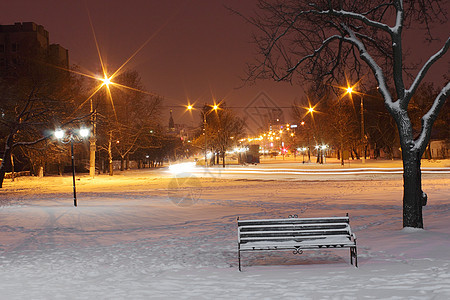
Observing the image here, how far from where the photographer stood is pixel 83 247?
1045cm

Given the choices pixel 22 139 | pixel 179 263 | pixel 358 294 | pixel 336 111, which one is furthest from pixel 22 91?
pixel 336 111

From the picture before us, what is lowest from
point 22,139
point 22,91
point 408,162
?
point 408,162

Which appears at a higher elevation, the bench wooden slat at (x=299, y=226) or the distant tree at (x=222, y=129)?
the distant tree at (x=222, y=129)

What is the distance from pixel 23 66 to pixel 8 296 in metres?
30.8

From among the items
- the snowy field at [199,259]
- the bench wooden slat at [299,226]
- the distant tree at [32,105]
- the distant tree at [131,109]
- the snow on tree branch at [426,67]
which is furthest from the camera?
the distant tree at [131,109]

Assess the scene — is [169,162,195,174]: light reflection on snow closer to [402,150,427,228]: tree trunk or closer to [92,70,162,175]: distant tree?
[92,70,162,175]: distant tree

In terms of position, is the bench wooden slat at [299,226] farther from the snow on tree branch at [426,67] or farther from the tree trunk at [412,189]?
the snow on tree branch at [426,67]

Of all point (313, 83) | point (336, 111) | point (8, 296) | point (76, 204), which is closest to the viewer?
point (8, 296)

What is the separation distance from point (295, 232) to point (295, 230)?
0.16ft

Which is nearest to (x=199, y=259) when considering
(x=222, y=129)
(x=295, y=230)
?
(x=295, y=230)

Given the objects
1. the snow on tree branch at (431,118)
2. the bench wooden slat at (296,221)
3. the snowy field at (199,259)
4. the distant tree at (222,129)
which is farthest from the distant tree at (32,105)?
the distant tree at (222,129)

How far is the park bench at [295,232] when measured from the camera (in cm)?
793

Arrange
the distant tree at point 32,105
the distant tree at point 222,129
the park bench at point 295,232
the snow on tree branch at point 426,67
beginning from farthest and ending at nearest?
1. the distant tree at point 222,129
2. the distant tree at point 32,105
3. the snow on tree branch at point 426,67
4. the park bench at point 295,232

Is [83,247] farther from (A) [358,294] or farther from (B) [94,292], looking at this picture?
(A) [358,294]
